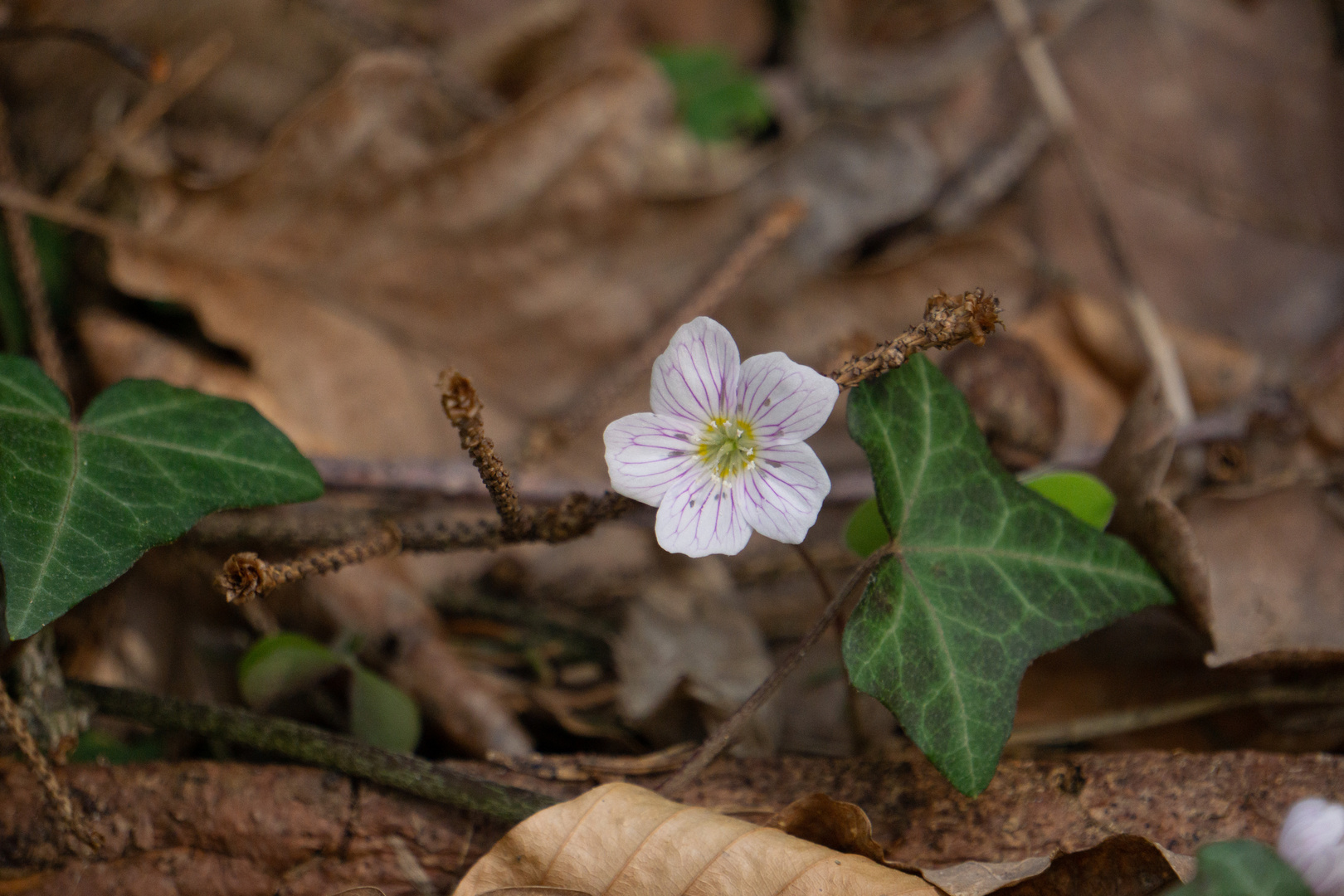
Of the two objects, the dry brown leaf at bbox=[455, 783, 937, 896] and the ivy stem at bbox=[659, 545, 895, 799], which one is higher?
the ivy stem at bbox=[659, 545, 895, 799]

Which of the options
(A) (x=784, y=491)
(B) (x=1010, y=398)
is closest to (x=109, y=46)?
(A) (x=784, y=491)

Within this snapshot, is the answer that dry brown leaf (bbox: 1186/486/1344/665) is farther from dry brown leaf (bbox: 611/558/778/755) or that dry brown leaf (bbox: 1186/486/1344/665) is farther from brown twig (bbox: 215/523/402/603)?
brown twig (bbox: 215/523/402/603)

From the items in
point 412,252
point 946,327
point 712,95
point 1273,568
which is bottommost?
point 1273,568

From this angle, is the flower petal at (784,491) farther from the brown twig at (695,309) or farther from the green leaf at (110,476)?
the brown twig at (695,309)

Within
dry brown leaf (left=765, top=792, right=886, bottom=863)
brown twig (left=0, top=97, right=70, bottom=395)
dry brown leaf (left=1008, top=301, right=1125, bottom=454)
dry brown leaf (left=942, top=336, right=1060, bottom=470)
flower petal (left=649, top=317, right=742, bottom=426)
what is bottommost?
dry brown leaf (left=765, top=792, right=886, bottom=863)

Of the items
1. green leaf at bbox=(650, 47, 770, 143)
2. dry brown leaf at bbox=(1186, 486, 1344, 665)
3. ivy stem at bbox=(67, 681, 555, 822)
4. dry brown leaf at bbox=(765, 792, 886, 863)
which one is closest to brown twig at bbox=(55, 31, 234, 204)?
green leaf at bbox=(650, 47, 770, 143)

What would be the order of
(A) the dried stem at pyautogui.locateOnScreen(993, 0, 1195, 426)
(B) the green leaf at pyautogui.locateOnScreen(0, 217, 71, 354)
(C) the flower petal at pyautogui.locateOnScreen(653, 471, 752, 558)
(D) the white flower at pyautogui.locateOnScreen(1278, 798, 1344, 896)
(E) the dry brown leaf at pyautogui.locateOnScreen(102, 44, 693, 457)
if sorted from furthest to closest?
1. (A) the dried stem at pyautogui.locateOnScreen(993, 0, 1195, 426)
2. (E) the dry brown leaf at pyautogui.locateOnScreen(102, 44, 693, 457)
3. (B) the green leaf at pyautogui.locateOnScreen(0, 217, 71, 354)
4. (C) the flower petal at pyautogui.locateOnScreen(653, 471, 752, 558)
5. (D) the white flower at pyautogui.locateOnScreen(1278, 798, 1344, 896)

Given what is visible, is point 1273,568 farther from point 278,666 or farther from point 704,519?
point 278,666

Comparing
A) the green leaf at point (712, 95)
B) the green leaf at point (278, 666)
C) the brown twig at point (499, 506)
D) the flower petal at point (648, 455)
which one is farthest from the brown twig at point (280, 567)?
the green leaf at point (712, 95)
